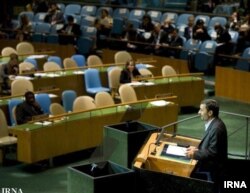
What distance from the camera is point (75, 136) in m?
10.9

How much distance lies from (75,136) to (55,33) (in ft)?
27.8

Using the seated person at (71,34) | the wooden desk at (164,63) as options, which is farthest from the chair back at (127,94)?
the seated person at (71,34)

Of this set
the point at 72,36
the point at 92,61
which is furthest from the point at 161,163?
the point at 72,36

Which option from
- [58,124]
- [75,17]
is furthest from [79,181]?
[75,17]

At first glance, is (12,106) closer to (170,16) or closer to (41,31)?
(41,31)

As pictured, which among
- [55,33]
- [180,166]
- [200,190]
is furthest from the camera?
[55,33]

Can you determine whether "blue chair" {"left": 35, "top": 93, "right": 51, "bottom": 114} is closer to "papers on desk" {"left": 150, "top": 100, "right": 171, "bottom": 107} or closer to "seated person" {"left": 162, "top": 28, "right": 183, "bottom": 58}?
"papers on desk" {"left": 150, "top": 100, "right": 171, "bottom": 107}

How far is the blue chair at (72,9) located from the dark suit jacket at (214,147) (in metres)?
14.5

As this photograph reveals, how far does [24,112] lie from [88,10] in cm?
1051

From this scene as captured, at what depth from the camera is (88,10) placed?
21.1 metres

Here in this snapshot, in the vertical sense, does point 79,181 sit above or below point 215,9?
below

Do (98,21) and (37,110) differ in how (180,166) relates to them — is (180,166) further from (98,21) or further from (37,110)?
(98,21)

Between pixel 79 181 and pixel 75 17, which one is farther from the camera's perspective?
pixel 75 17

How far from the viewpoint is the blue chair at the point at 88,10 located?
2098 cm
